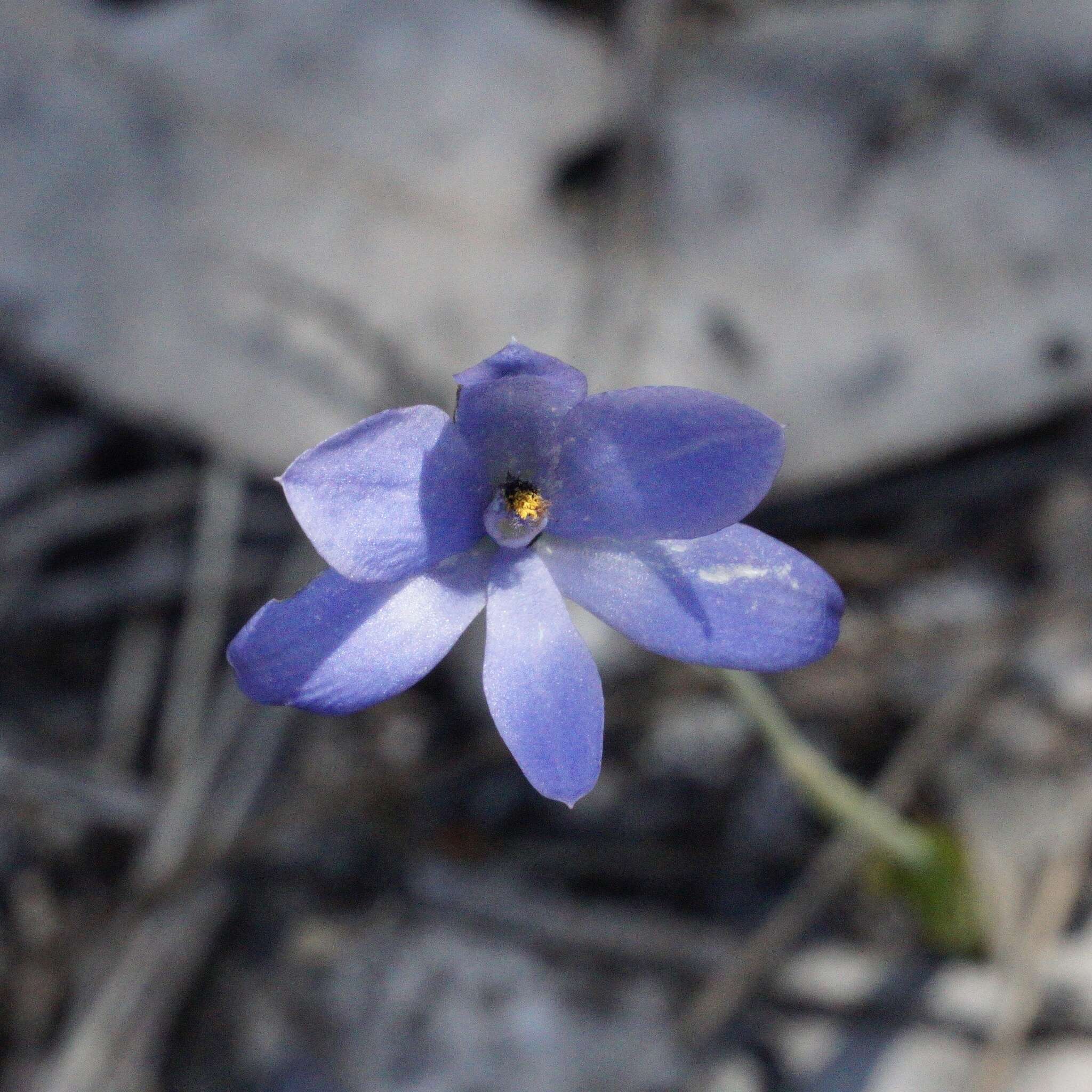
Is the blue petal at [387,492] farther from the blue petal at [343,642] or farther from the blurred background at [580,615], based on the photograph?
the blurred background at [580,615]

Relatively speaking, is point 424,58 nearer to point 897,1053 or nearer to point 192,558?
point 192,558

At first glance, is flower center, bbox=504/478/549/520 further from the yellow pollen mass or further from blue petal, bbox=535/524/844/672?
blue petal, bbox=535/524/844/672

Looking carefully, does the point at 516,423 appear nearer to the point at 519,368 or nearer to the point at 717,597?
the point at 519,368

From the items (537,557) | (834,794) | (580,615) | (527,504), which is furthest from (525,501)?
(580,615)

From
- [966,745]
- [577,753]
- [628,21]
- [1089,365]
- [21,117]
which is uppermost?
[628,21]

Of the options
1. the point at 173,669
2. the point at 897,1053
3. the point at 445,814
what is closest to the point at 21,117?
the point at 173,669
